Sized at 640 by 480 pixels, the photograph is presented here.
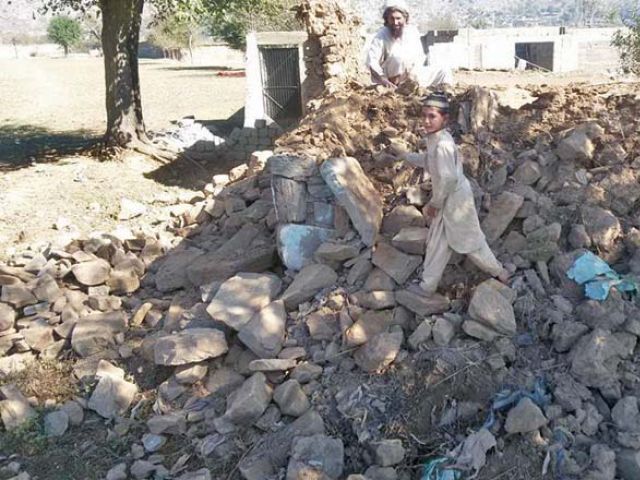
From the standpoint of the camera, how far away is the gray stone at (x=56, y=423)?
4.39 meters

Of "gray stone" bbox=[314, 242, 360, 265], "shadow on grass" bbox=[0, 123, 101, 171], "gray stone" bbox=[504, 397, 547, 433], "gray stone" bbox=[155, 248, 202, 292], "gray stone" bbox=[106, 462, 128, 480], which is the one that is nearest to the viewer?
"gray stone" bbox=[504, 397, 547, 433]

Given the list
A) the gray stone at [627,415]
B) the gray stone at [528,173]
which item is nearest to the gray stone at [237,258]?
the gray stone at [528,173]

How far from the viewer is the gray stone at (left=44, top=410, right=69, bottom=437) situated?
439 centimetres

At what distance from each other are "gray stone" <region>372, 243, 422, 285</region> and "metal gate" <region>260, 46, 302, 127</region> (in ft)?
24.3

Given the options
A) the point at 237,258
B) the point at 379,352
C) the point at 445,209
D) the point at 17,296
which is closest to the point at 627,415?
the point at 379,352

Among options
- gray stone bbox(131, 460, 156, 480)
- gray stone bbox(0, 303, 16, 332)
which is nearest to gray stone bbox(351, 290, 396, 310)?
gray stone bbox(131, 460, 156, 480)

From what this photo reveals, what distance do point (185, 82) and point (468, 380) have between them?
2425 centimetres

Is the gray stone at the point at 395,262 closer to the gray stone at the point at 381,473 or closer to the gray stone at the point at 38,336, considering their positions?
the gray stone at the point at 381,473

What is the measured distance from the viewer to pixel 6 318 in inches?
215

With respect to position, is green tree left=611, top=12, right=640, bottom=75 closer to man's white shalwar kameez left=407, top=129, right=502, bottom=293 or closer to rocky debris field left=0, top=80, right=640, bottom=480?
rocky debris field left=0, top=80, right=640, bottom=480

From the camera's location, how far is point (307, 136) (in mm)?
6008

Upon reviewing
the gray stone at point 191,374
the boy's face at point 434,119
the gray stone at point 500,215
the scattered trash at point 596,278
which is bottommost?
the gray stone at point 191,374

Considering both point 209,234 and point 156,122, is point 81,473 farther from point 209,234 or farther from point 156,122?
point 156,122

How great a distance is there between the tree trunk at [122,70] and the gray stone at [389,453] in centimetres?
844
